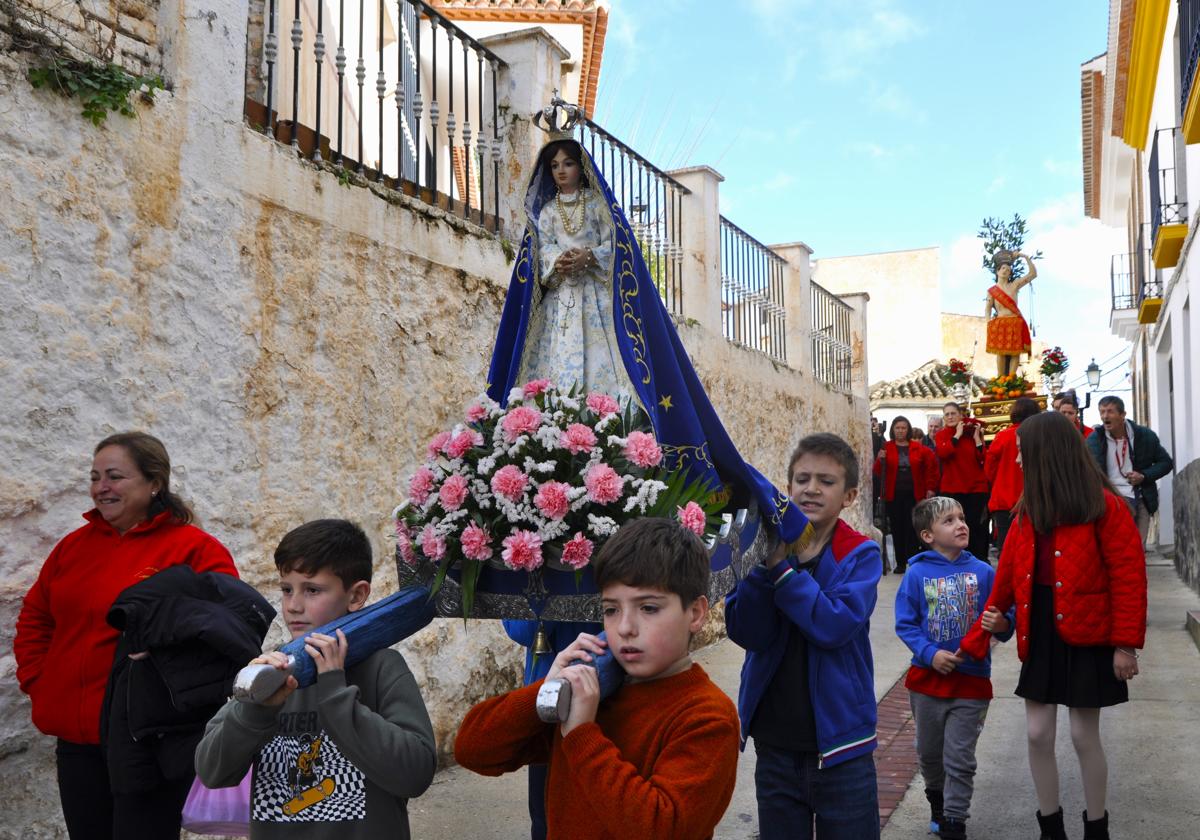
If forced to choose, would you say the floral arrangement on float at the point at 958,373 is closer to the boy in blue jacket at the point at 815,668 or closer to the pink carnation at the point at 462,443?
the boy in blue jacket at the point at 815,668

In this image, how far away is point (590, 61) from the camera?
16172mm

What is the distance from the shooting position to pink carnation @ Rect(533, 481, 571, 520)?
2670mm

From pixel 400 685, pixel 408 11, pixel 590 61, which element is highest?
pixel 590 61

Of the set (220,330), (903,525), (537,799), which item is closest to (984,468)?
(903,525)

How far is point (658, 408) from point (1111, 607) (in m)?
2.06

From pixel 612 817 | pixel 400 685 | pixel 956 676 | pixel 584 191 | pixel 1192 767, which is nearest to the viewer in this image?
pixel 612 817

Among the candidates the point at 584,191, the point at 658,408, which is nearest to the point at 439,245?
the point at 584,191

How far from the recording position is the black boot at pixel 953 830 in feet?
15.2

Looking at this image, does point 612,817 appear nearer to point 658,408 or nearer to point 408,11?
point 658,408

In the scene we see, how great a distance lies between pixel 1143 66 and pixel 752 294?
7.23 m

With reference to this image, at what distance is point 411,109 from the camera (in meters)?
6.46

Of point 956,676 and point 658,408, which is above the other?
point 658,408

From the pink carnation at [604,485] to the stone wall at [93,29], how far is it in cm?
275

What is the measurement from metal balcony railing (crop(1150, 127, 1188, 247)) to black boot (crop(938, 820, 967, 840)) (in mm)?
9553
